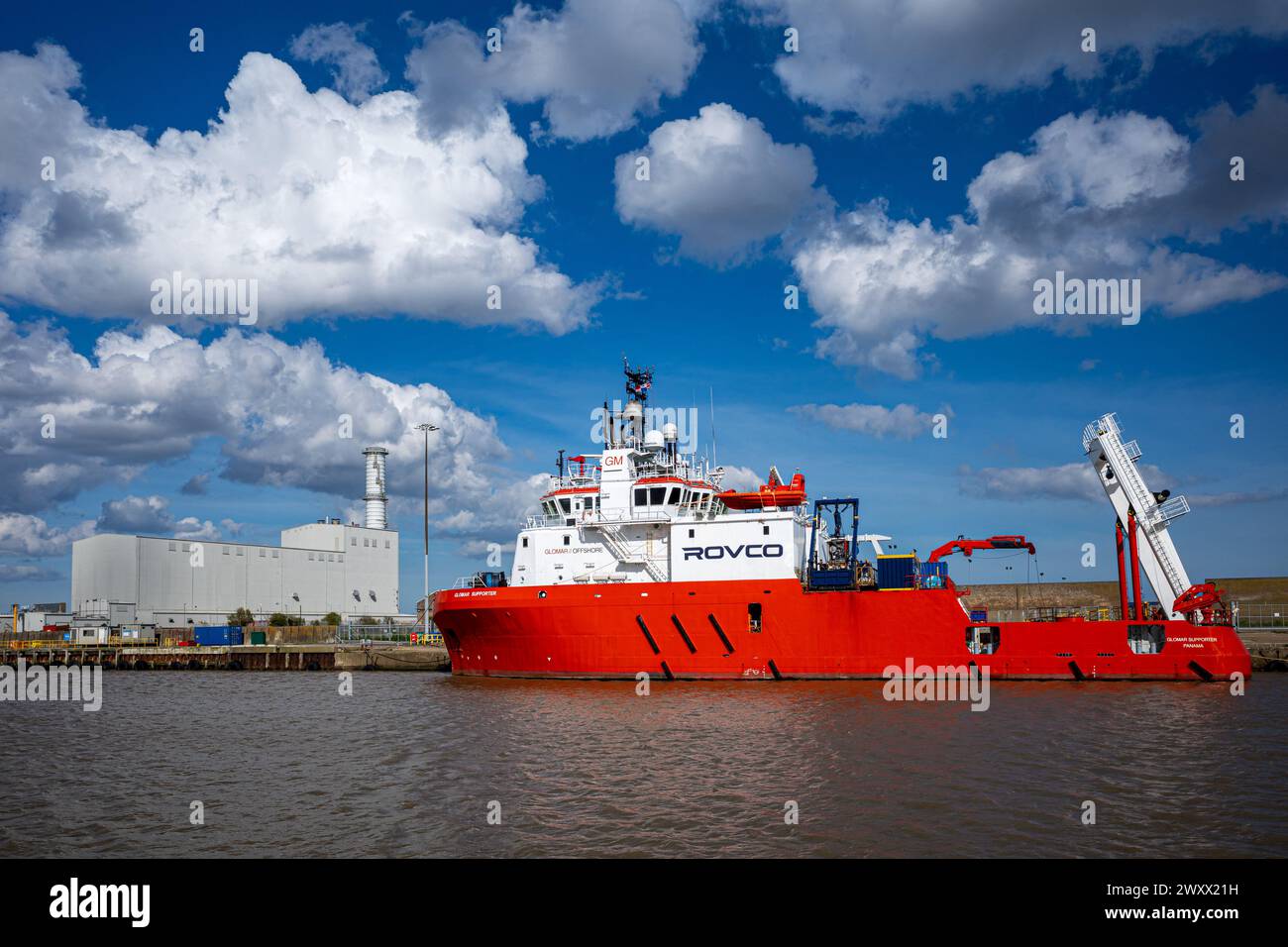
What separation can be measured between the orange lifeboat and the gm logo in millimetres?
2250

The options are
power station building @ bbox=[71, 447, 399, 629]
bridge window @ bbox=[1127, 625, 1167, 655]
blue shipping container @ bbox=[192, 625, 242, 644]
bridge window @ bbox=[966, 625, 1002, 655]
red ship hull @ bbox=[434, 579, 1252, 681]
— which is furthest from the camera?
power station building @ bbox=[71, 447, 399, 629]

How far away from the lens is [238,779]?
53.9 ft

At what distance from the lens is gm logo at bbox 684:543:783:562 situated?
1201 inches

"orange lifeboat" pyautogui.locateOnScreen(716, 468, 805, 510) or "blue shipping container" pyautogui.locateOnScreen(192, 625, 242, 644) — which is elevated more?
"orange lifeboat" pyautogui.locateOnScreen(716, 468, 805, 510)

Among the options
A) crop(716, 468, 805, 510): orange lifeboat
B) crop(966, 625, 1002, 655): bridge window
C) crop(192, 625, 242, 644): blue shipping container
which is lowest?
crop(192, 625, 242, 644): blue shipping container

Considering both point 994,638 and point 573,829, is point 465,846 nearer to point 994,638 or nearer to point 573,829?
point 573,829

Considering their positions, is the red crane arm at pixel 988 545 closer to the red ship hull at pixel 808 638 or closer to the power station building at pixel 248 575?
the red ship hull at pixel 808 638

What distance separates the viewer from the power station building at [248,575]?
67.7 meters

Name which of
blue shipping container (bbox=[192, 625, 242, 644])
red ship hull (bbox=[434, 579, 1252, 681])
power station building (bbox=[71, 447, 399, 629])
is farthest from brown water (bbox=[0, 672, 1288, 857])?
power station building (bbox=[71, 447, 399, 629])

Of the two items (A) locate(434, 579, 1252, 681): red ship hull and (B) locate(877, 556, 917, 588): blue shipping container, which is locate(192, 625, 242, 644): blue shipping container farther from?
(B) locate(877, 556, 917, 588): blue shipping container

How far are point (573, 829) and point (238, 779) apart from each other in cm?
746

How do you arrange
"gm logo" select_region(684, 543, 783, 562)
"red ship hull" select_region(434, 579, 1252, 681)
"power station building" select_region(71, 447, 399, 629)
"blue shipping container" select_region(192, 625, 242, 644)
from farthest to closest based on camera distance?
"power station building" select_region(71, 447, 399, 629) < "blue shipping container" select_region(192, 625, 242, 644) < "gm logo" select_region(684, 543, 783, 562) < "red ship hull" select_region(434, 579, 1252, 681)
